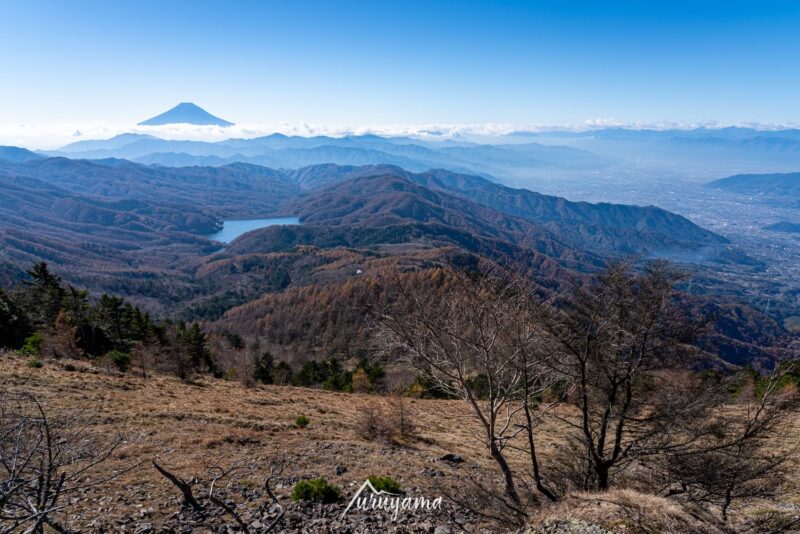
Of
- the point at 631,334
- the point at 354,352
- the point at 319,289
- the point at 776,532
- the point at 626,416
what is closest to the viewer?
the point at 776,532

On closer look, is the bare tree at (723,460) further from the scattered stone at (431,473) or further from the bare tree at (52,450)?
the bare tree at (52,450)

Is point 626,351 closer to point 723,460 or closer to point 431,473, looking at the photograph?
point 723,460

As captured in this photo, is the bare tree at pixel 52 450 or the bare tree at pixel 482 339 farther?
the bare tree at pixel 482 339

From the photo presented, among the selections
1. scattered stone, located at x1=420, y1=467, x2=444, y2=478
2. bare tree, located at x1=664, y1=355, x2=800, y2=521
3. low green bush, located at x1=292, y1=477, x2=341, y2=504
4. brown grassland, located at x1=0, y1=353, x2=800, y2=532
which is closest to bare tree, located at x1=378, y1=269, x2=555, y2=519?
brown grassland, located at x1=0, y1=353, x2=800, y2=532

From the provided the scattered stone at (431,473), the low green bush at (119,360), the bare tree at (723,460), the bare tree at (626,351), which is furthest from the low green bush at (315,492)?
the low green bush at (119,360)

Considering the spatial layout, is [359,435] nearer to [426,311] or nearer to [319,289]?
[426,311]

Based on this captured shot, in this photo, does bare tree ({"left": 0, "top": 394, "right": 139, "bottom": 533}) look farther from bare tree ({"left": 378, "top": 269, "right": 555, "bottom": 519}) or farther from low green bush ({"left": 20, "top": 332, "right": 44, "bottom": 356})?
low green bush ({"left": 20, "top": 332, "right": 44, "bottom": 356})

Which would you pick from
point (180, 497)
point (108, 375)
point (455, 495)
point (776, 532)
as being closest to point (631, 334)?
point (776, 532)
